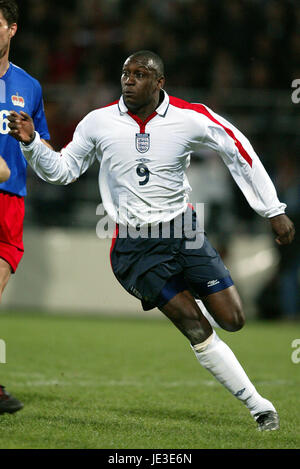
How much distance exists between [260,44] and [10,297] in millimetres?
6094

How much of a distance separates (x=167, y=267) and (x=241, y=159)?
2.76 ft

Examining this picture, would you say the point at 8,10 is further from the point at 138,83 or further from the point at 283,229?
the point at 283,229

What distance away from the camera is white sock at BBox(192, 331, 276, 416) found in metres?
5.21

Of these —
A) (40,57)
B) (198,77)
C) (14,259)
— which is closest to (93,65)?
(40,57)

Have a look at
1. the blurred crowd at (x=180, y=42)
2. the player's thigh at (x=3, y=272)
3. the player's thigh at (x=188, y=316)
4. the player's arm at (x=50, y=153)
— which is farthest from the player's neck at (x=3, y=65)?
the blurred crowd at (x=180, y=42)

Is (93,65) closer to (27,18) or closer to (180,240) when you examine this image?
(27,18)

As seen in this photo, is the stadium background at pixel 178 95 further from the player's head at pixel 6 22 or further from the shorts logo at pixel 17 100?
the player's head at pixel 6 22

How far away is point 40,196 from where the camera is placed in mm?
13336

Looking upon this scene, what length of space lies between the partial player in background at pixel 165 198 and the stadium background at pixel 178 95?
290 inches

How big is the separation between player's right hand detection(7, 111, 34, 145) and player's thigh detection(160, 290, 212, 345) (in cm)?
133

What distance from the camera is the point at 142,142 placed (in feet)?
17.5

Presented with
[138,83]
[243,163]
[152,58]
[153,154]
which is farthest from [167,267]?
[152,58]

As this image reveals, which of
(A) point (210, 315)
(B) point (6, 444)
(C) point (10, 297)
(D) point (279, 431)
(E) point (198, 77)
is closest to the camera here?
(B) point (6, 444)

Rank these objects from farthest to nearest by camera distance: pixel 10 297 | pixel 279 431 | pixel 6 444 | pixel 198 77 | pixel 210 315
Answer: pixel 198 77 → pixel 10 297 → pixel 210 315 → pixel 279 431 → pixel 6 444
